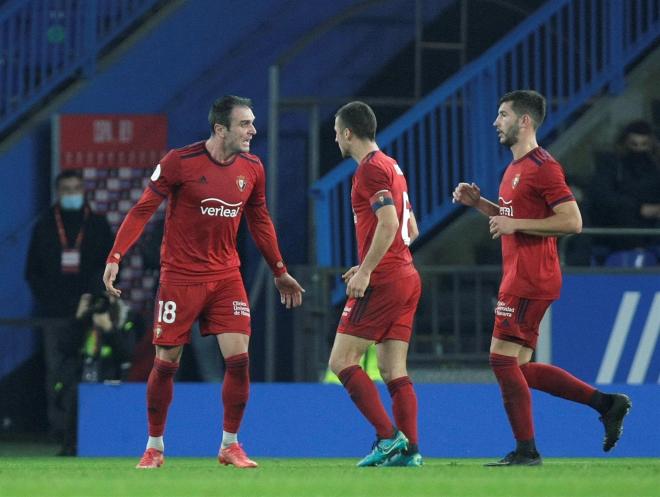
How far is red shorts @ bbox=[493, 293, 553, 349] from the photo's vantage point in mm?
8789

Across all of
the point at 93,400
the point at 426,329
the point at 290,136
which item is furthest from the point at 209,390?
the point at 290,136

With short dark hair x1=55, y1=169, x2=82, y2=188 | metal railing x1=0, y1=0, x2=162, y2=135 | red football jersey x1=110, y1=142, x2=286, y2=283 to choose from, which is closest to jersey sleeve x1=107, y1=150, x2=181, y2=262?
red football jersey x1=110, y1=142, x2=286, y2=283

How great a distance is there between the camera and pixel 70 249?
43.6 feet

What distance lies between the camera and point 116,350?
12367mm

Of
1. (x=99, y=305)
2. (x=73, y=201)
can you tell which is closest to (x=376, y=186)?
(x=99, y=305)

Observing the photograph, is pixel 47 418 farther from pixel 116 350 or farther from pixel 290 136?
pixel 290 136

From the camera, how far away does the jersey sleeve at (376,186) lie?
345 inches

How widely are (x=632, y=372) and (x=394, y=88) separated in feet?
13.7

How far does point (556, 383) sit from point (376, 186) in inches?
56.5

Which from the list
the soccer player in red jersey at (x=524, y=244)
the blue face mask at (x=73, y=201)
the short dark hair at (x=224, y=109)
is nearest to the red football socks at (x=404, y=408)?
the soccer player in red jersey at (x=524, y=244)

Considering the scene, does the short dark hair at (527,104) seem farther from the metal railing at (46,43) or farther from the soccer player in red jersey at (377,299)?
the metal railing at (46,43)

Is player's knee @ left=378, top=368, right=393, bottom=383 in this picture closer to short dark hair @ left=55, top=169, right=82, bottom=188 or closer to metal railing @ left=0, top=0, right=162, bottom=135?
short dark hair @ left=55, top=169, right=82, bottom=188

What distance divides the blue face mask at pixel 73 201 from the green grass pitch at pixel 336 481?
174 inches

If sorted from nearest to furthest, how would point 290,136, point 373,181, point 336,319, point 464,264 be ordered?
point 373,181, point 336,319, point 464,264, point 290,136
